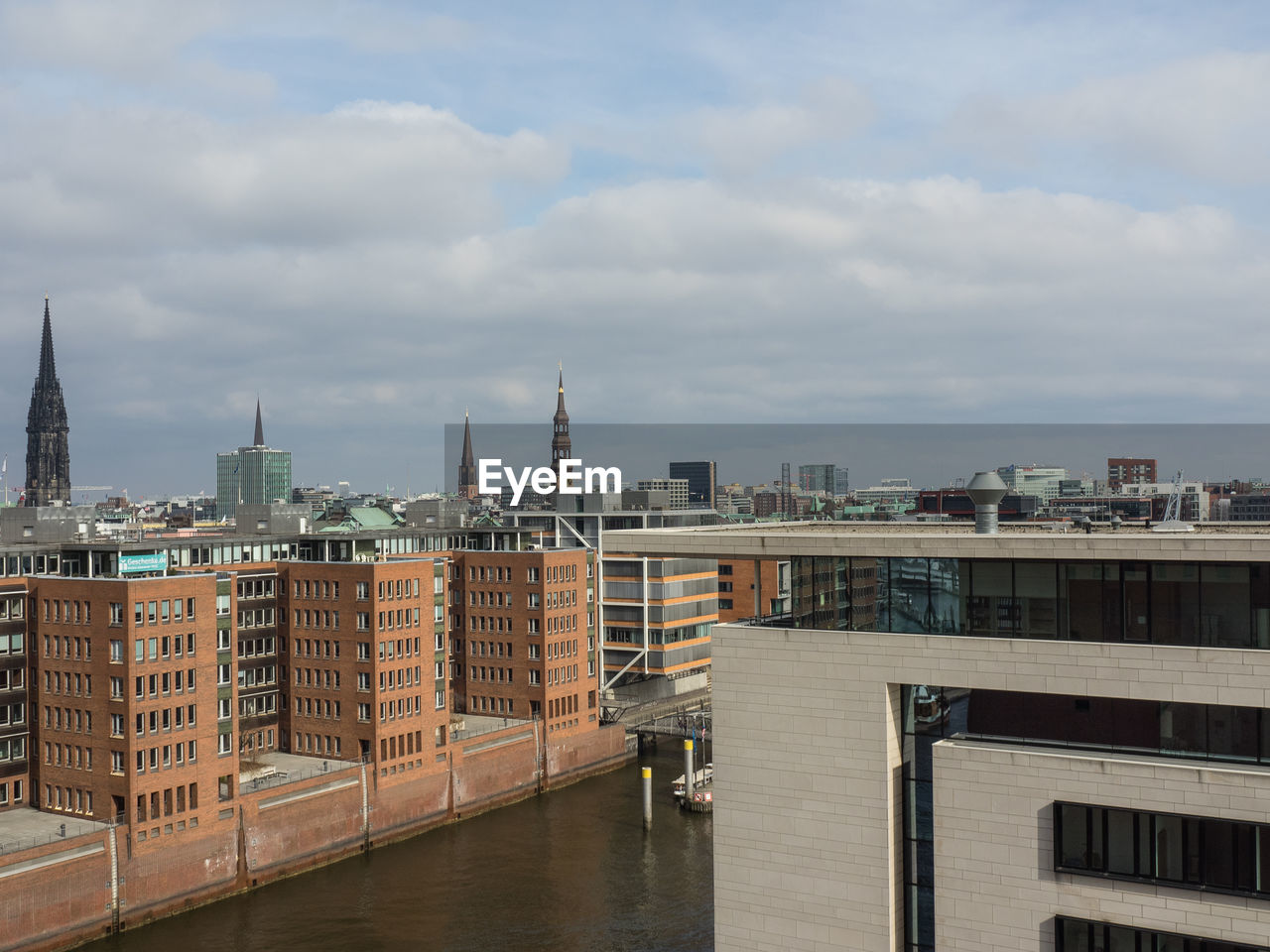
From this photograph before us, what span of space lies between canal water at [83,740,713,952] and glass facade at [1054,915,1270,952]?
1752 inches

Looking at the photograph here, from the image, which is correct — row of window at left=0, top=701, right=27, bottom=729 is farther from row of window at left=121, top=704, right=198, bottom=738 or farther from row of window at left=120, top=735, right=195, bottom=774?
row of window at left=120, top=735, right=195, bottom=774

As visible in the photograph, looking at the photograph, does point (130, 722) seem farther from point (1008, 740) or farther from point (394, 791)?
point (1008, 740)

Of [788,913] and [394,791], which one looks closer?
[788,913]

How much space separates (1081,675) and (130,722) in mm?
65872

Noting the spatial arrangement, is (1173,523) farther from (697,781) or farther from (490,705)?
(490,705)

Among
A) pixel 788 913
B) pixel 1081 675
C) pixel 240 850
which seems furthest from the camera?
pixel 240 850

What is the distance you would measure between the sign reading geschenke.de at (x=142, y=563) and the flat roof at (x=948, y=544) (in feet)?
180

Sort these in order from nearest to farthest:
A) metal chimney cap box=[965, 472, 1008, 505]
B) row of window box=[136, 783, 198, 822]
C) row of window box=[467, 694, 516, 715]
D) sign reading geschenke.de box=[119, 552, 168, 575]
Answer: metal chimney cap box=[965, 472, 1008, 505], row of window box=[136, 783, 198, 822], sign reading geschenke.de box=[119, 552, 168, 575], row of window box=[467, 694, 516, 715]

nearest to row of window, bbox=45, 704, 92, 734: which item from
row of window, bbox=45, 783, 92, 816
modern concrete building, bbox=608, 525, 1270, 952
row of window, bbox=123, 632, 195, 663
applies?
row of window, bbox=45, 783, 92, 816

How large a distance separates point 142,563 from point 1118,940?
72103 millimetres

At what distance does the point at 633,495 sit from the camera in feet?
520

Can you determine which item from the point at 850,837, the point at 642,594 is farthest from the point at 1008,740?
the point at 642,594

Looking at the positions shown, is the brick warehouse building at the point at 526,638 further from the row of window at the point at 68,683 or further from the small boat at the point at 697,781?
the row of window at the point at 68,683

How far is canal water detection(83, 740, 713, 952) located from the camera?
2958 inches
